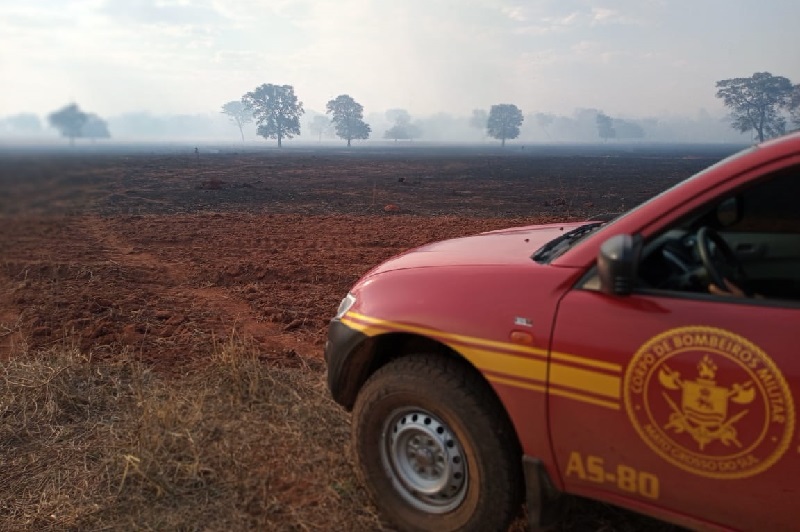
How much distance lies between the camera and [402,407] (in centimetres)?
288

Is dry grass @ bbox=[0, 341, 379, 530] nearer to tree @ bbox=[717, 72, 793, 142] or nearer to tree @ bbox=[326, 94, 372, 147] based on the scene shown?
tree @ bbox=[717, 72, 793, 142]

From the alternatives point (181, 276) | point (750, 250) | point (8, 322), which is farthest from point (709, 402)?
point (181, 276)

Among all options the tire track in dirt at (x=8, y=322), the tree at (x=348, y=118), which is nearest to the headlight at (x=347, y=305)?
the tire track in dirt at (x=8, y=322)

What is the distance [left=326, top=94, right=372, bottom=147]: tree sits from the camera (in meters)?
158

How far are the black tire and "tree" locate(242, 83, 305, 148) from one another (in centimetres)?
13533

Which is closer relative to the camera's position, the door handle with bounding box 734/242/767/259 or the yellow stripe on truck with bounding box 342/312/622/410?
the yellow stripe on truck with bounding box 342/312/622/410

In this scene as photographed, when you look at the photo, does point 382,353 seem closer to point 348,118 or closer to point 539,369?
point 539,369

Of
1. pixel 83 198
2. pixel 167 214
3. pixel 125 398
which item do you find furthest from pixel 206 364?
pixel 167 214

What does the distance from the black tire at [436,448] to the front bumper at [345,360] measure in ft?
0.55

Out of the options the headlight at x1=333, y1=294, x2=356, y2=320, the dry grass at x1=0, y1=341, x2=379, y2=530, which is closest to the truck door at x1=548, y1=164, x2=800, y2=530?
the headlight at x1=333, y1=294, x2=356, y2=320

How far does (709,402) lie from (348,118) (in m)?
161

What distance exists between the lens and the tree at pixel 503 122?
178625mm

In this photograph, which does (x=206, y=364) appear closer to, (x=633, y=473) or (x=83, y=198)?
(x=83, y=198)

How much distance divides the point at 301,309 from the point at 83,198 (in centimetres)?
448
